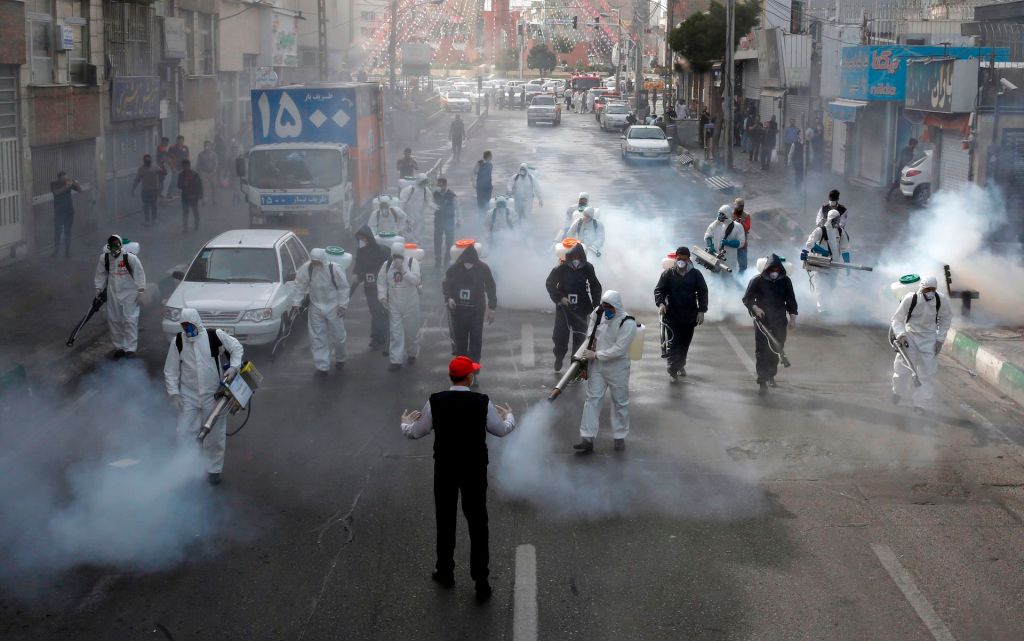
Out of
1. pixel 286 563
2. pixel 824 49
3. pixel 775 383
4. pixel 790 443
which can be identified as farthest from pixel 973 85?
pixel 286 563

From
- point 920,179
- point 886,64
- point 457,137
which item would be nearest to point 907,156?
point 920,179

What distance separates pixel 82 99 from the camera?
2492cm

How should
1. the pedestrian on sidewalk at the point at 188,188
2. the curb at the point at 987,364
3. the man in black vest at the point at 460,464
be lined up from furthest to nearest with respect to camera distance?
the pedestrian on sidewalk at the point at 188,188 < the curb at the point at 987,364 < the man in black vest at the point at 460,464

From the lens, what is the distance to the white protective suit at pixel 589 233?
17.3m

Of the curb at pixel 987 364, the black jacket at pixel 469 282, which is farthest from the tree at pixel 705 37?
the black jacket at pixel 469 282

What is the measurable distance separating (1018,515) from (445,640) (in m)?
4.58

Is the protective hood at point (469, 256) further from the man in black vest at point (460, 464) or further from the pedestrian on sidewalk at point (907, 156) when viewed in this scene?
the pedestrian on sidewalk at point (907, 156)

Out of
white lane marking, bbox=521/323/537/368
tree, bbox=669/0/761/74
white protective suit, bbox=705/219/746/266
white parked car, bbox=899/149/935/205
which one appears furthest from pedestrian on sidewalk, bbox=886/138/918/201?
tree, bbox=669/0/761/74

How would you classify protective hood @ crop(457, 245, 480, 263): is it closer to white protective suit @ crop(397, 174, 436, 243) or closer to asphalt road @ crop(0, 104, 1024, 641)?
asphalt road @ crop(0, 104, 1024, 641)

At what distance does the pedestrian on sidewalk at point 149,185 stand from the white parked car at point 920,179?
17.3m

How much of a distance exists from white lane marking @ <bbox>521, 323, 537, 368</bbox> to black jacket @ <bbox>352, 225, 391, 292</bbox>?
79.0 inches

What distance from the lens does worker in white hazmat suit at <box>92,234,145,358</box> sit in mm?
13836

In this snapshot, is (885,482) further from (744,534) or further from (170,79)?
(170,79)

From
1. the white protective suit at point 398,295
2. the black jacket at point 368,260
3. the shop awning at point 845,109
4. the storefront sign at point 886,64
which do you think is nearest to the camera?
the white protective suit at point 398,295
